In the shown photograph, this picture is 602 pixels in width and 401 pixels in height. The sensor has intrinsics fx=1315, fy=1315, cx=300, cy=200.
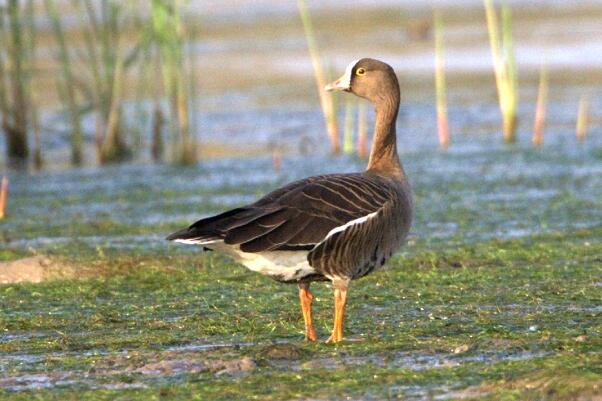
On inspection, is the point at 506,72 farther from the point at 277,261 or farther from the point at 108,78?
the point at 277,261

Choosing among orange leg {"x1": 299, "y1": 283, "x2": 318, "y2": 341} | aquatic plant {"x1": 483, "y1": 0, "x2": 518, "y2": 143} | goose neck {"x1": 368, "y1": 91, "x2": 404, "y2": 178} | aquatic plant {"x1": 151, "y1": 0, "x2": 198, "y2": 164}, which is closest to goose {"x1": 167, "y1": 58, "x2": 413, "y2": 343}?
orange leg {"x1": 299, "y1": 283, "x2": 318, "y2": 341}

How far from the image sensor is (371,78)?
8062 millimetres

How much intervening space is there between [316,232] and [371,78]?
1.53 metres

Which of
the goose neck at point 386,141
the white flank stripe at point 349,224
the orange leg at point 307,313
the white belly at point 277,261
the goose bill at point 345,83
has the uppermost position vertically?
the goose bill at point 345,83

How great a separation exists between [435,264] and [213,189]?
4811 millimetres

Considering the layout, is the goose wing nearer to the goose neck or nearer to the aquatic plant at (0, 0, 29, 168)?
the goose neck

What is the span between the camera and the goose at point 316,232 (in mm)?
6719

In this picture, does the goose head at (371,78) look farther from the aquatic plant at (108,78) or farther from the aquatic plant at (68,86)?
the aquatic plant at (68,86)

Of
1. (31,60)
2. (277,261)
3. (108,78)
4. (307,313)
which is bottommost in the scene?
(307,313)

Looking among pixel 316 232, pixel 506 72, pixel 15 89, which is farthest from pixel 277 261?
pixel 15 89

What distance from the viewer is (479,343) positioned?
6.74 m

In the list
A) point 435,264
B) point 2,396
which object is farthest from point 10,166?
point 2,396

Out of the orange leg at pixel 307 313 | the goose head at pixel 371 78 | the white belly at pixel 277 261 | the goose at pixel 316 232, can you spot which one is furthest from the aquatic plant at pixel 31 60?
the white belly at pixel 277 261

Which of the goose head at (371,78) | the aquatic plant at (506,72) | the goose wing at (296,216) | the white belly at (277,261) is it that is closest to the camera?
the goose wing at (296,216)
